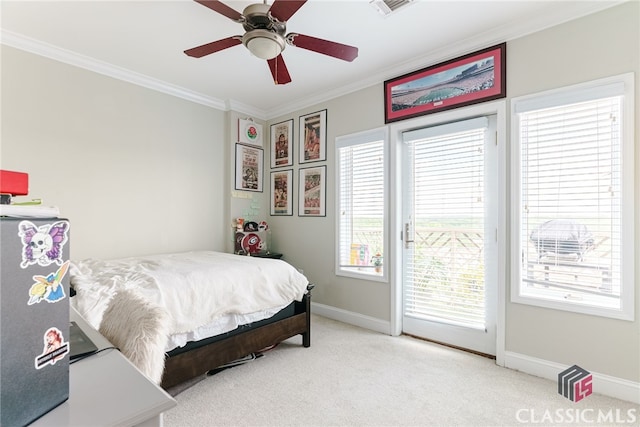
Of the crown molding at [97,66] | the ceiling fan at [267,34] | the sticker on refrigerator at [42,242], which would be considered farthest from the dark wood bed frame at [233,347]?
the crown molding at [97,66]

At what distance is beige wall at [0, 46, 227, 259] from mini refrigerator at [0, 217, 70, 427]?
2.80 metres

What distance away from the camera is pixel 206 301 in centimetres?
206

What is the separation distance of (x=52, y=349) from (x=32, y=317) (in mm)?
76

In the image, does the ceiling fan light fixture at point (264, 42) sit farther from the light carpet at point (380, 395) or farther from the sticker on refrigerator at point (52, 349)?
the light carpet at point (380, 395)

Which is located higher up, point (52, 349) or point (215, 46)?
point (215, 46)


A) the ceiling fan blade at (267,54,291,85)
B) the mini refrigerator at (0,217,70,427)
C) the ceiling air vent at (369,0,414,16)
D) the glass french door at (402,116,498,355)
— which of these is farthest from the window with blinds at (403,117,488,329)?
the mini refrigerator at (0,217,70,427)

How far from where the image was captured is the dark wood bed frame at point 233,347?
1.89 m

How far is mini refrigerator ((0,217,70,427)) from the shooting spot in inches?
19.5

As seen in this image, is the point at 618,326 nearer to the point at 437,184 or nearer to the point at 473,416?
the point at 473,416

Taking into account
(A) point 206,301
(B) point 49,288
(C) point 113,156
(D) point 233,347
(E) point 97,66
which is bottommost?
(D) point 233,347

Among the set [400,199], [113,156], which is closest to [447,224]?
[400,199]

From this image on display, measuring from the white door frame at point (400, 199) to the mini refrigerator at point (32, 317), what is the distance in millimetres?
2731

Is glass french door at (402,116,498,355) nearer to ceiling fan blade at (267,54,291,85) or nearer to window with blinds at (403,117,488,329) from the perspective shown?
window with blinds at (403,117,488,329)

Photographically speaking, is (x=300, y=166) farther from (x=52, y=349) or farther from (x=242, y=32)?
(x=52, y=349)
